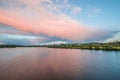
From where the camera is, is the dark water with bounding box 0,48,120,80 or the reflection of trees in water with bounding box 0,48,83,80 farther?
the reflection of trees in water with bounding box 0,48,83,80

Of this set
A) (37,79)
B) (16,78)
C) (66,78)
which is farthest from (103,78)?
(16,78)

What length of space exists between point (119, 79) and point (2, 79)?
59.3ft

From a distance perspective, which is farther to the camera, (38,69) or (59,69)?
(59,69)

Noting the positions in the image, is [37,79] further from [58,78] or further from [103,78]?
[103,78]

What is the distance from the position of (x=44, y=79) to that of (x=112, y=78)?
11.0 m

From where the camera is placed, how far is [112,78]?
82.5 ft

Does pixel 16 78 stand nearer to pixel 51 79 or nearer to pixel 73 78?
pixel 51 79

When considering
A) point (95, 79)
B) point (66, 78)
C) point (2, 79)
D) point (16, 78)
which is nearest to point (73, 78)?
point (66, 78)

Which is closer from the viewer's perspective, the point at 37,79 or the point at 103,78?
the point at 37,79

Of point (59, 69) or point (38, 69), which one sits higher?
point (38, 69)

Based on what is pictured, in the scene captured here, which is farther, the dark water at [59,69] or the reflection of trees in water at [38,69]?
the reflection of trees in water at [38,69]

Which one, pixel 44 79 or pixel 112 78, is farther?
pixel 112 78

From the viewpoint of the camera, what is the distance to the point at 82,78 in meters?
24.7

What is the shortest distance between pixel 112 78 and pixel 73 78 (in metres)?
6.42
